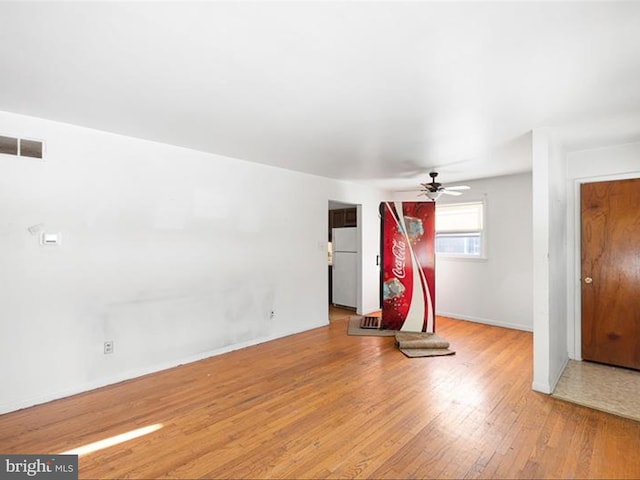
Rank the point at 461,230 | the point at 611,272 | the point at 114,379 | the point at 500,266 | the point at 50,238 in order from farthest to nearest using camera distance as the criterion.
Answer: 1. the point at 461,230
2. the point at 500,266
3. the point at 611,272
4. the point at 114,379
5. the point at 50,238

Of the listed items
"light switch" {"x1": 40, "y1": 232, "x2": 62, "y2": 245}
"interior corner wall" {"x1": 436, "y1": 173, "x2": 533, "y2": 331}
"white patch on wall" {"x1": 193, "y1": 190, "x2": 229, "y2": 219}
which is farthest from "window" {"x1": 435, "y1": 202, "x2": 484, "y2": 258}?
"light switch" {"x1": 40, "y1": 232, "x2": 62, "y2": 245}

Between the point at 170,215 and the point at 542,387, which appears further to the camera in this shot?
the point at 170,215

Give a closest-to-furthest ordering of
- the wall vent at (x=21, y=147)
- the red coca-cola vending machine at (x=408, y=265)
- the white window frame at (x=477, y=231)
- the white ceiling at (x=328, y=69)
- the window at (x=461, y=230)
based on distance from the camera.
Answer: the white ceiling at (x=328, y=69), the wall vent at (x=21, y=147), the red coca-cola vending machine at (x=408, y=265), the white window frame at (x=477, y=231), the window at (x=461, y=230)

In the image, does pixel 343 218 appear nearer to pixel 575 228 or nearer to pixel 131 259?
pixel 575 228

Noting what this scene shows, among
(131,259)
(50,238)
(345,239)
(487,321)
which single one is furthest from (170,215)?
(487,321)

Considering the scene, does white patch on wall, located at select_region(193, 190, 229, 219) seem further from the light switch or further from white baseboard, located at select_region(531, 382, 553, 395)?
white baseboard, located at select_region(531, 382, 553, 395)

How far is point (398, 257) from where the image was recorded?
4.96 meters

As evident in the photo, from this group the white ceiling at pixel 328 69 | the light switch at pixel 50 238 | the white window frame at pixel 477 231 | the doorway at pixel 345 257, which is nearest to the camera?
the white ceiling at pixel 328 69

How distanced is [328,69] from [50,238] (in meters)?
2.97

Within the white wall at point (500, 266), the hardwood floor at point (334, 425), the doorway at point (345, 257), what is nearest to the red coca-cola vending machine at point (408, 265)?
the hardwood floor at point (334, 425)

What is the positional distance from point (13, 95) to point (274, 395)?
3.35 metres

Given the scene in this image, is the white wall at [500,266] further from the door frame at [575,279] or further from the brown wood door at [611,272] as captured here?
the brown wood door at [611,272]

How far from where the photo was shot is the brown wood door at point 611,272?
11.8 ft

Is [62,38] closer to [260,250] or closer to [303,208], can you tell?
[260,250]
